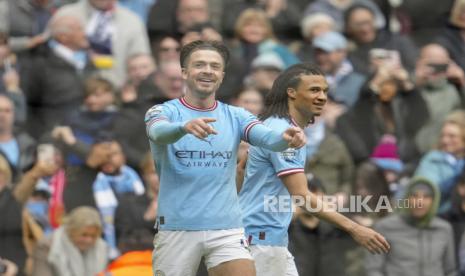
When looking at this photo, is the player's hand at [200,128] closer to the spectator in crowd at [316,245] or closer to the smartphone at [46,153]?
the spectator in crowd at [316,245]

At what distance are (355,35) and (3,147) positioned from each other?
3631 mm

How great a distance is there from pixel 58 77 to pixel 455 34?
12.6 ft

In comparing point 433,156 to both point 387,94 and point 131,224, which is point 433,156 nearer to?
point 387,94

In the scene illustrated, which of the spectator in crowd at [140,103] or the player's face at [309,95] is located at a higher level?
the spectator in crowd at [140,103]

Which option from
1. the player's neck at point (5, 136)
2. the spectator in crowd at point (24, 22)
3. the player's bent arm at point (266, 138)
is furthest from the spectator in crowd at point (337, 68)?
the player's bent arm at point (266, 138)

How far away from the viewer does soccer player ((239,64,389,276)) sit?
7422 mm

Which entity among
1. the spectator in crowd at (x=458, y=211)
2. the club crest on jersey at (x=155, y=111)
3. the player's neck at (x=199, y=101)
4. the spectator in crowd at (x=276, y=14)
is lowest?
the spectator in crowd at (x=458, y=211)

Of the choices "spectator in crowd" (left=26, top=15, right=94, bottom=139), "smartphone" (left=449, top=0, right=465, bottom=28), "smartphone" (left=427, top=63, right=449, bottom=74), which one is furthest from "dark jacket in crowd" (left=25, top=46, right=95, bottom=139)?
"smartphone" (left=449, top=0, right=465, bottom=28)

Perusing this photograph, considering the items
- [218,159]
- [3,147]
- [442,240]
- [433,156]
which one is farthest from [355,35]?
[218,159]

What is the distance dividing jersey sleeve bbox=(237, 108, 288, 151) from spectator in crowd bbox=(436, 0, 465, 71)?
19.1 ft

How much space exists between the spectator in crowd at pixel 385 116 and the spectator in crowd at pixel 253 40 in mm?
836

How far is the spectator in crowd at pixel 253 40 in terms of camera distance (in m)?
12.3

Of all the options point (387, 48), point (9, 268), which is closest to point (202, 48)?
point (9, 268)

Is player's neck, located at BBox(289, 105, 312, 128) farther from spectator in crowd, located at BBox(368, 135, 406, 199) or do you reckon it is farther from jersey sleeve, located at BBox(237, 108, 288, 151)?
spectator in crowd, located at BBox(368, 135, 406, 199)
